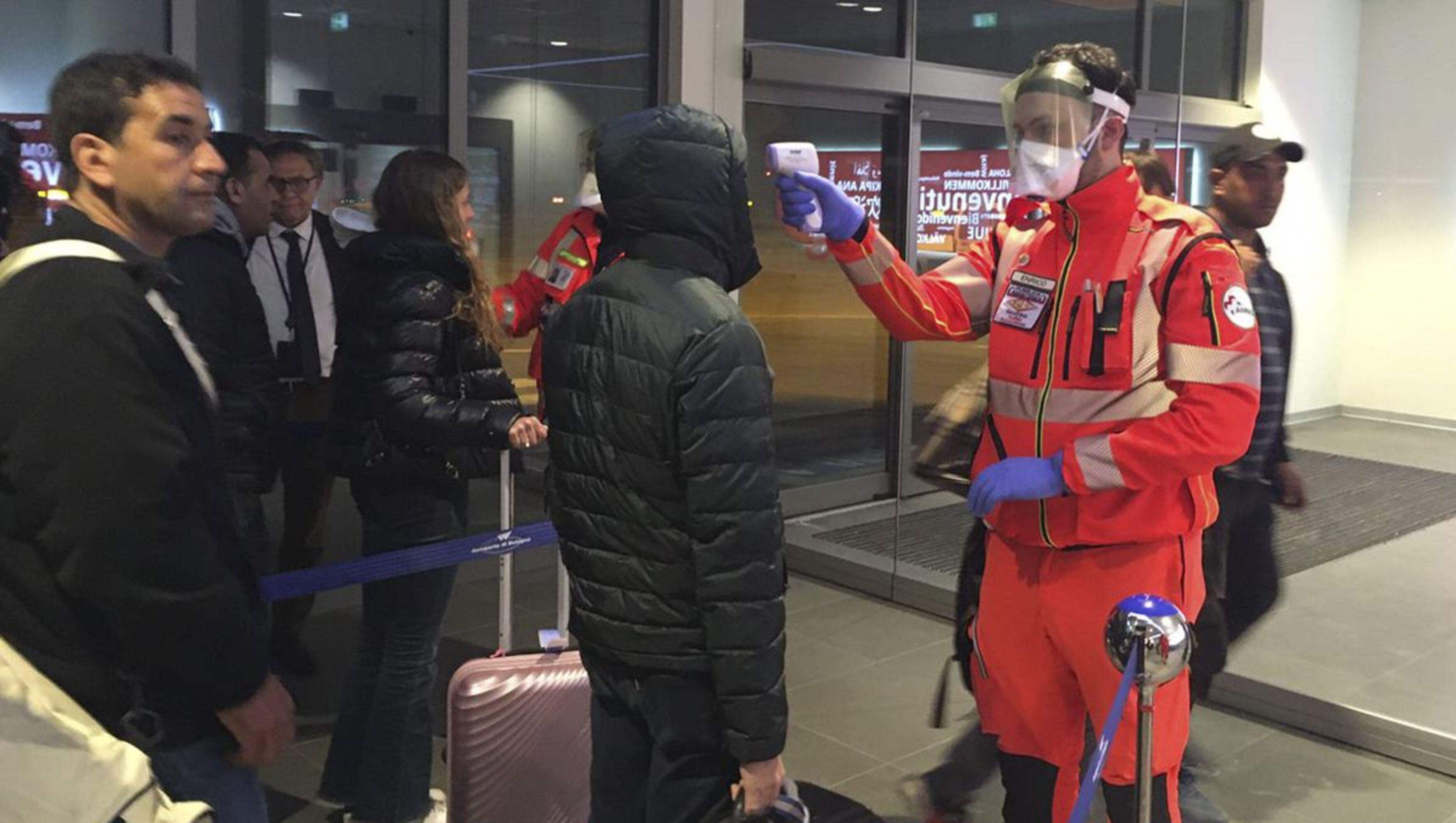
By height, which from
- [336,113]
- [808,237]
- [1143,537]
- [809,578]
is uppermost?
[336,113]

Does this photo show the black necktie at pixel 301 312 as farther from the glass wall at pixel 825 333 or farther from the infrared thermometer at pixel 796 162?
the glass wall at pixel 825 333

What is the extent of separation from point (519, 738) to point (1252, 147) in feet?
7.65

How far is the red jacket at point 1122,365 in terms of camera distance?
2252mm

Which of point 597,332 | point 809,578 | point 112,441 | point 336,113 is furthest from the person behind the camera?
point 809,578

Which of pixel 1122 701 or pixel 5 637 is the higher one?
pixel 5 637

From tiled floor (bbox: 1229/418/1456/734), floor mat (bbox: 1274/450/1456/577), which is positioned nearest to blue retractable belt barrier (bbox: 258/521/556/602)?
tiled floor (bbox: 1229/418/1456/734)

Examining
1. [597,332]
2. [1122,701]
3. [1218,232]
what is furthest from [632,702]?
[1218,232]

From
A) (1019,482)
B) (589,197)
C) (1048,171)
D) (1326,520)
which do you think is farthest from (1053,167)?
(1326,520)

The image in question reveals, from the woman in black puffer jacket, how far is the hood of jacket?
1072 millimetres

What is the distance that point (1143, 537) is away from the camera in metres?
2.32

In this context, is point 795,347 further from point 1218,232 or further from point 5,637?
point 5,637

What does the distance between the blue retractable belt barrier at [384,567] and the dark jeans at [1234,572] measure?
5.33 ft

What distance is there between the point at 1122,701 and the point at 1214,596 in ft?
4.93

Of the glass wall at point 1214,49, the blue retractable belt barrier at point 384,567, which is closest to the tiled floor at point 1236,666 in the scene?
the blue retractable belt barrier at point 384,567
